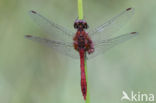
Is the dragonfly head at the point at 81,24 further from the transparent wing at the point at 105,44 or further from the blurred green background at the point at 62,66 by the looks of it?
the blurred green background at the point at 62,66

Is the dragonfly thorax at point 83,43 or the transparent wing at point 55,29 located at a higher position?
the transparent wing at point 55,29

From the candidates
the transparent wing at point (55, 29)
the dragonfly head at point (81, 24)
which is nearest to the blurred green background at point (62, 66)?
the transparent wing at point (55, 29)

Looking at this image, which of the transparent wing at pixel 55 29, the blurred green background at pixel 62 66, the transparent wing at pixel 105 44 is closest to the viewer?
the transparent wing at pixel 105 44

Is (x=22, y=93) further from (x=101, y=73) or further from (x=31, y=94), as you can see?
(x=101, y=73)

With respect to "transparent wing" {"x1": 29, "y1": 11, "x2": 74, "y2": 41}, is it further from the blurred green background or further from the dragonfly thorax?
the blurred green background

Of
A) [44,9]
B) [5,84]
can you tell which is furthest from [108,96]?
[44,9]

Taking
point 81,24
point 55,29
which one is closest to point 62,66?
point 55,29
